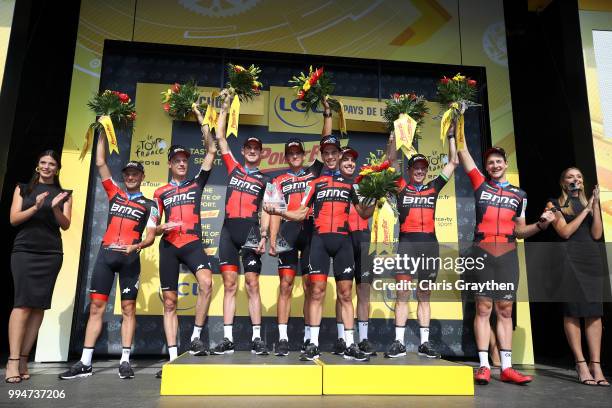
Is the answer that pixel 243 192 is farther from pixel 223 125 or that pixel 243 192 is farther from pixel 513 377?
pixel 513 377

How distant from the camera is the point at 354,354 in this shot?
12.6ft

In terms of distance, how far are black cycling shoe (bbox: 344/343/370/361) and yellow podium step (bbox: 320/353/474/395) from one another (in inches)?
8.9

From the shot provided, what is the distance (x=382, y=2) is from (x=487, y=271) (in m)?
4.64

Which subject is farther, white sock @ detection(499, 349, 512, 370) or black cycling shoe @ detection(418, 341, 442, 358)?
black cycling shoe @ detection(418, 341, 442, 358)

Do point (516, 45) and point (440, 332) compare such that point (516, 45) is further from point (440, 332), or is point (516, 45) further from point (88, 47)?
point (88, 47)

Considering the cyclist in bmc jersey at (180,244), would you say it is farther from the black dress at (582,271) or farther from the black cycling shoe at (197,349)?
the black dress at (582,271)

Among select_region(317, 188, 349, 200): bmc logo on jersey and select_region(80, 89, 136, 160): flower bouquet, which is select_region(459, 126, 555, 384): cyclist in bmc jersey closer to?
select_region(317, 188, 349, 200): bmc logo on jersey

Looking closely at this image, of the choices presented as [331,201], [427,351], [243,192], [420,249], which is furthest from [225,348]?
[420,249]

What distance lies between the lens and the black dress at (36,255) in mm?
4141

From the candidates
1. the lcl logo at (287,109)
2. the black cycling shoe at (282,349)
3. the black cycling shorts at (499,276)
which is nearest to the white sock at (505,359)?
the black cycling shorts at (499,276)

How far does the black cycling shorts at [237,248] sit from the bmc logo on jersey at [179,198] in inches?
17.2

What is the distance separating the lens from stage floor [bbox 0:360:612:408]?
9.95ft

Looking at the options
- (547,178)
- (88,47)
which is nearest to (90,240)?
(88,47)

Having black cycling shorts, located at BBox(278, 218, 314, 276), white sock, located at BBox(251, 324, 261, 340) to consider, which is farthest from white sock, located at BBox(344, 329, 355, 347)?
black cycling shorts, located at BBox(278, 218, 314, 276)
